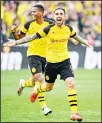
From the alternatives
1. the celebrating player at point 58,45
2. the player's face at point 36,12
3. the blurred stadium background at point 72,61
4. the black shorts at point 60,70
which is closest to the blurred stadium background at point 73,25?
the blurred stadium background at point 72,61

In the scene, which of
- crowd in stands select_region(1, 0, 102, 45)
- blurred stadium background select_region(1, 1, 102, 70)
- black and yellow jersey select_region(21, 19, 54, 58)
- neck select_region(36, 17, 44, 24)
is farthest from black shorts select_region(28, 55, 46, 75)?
crowd in stands select_region(1, 0, 102, 45)

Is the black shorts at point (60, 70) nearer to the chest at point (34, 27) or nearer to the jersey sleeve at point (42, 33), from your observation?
the jersey sleeve at point (42, 33)

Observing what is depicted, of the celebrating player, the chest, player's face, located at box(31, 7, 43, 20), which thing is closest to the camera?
the celebrating player

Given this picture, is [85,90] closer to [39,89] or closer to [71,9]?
[39,89]

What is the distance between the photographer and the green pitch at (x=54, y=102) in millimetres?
13325

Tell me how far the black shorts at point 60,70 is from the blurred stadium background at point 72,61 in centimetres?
92

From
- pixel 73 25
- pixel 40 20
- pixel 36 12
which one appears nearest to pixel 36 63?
pixel 40 20

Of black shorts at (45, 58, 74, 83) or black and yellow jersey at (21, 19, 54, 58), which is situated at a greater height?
black and yellow jersey at (21, 19, 54, 58)

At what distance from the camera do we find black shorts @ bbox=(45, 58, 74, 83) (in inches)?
507

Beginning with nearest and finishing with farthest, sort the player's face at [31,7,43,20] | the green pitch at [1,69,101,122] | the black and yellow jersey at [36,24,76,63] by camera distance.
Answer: the black and yellow jersey at [36,24,76,63], the green pitch at [1,69,101,122], the player's face at [31,7,43,20]

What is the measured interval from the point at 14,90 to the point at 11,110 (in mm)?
6213

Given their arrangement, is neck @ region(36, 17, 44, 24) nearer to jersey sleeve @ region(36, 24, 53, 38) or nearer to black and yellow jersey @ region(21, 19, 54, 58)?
black and yellow jersey @ region(21, 19, 54, 58)

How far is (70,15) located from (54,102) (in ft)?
57.0

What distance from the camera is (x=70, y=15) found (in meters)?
34.1
